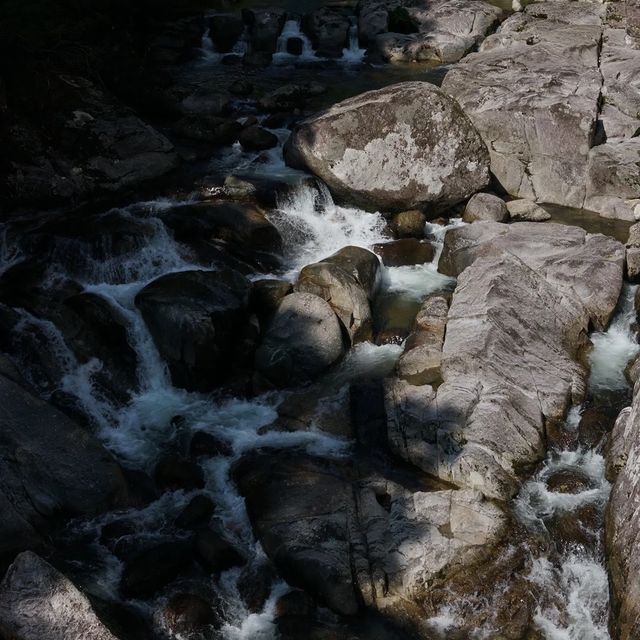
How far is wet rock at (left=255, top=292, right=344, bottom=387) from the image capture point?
486 inches

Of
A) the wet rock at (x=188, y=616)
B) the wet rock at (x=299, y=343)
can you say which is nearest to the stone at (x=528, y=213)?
the wet rock at (x=299, y=343)

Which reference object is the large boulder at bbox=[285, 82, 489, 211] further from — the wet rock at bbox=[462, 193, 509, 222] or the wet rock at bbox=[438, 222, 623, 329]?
the wet rock at bbox=[438, 222, 623, 329]

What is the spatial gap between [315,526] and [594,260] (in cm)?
734

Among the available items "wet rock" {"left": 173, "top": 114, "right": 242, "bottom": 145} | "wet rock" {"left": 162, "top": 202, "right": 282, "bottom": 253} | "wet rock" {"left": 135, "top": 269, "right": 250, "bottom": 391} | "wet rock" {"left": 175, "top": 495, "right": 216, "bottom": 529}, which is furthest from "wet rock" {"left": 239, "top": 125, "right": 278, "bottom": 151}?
"wet rock" {"left": 175, "top": 495, "right": 216, "bottom": 529}

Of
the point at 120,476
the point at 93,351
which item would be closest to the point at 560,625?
the point at 120,476

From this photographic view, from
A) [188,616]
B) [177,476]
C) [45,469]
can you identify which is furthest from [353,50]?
[188,616]

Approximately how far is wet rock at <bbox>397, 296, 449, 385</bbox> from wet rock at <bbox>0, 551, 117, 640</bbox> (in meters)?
5.73

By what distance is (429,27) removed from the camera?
24.4 m

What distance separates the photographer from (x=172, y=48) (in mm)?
23656

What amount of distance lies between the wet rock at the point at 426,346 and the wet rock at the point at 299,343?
1183 mm

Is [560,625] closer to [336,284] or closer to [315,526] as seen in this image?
[315,526]

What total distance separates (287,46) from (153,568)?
1883 centimetres

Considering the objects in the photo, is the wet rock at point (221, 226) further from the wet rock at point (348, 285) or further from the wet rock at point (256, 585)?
the wet rock at point (256, 585)

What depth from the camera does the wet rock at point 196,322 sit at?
12.1 metres
